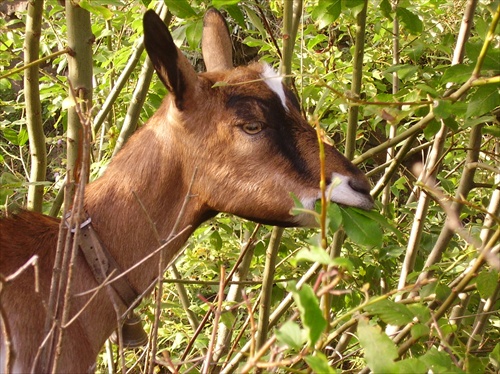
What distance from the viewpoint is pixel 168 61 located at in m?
2.79

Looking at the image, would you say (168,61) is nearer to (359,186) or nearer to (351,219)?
(359,186)

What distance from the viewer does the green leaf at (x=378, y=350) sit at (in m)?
1.31

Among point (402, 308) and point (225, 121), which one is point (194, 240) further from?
point (402, 308)

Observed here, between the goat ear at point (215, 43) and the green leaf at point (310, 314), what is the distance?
2439mm

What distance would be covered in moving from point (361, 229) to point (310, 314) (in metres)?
1.00

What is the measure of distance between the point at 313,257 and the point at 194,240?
2836mm

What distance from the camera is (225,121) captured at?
2945 millimetres

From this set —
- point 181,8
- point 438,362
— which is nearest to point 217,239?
point 181,8

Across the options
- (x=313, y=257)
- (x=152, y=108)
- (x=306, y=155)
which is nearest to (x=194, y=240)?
(x=152, y=108)

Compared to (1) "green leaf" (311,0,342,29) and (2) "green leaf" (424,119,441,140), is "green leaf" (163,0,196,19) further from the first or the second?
(2) "green leaf" (424,119,441,140)

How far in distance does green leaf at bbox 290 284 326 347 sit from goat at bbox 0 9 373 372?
1432 millimetres

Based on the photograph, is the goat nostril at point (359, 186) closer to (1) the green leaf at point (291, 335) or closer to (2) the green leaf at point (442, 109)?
(2) the green leaf at point (442, 109)

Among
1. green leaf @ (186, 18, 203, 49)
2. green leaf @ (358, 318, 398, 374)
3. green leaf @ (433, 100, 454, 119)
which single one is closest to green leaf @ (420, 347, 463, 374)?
green leaf @ (358, 318, 398, 374)

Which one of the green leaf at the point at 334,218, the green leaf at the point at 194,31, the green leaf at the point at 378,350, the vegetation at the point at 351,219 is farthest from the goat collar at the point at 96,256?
the green leaf at the point at 378,350
